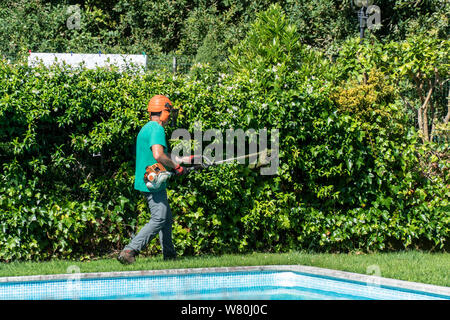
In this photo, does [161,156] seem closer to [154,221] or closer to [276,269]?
[154,221]

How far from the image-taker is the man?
6273mm

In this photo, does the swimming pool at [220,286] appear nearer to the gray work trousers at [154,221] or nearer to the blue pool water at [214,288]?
the blue pool water at [214,288]

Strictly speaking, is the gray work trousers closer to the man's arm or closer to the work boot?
the work boot

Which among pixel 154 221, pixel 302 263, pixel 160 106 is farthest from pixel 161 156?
pixel 302 263

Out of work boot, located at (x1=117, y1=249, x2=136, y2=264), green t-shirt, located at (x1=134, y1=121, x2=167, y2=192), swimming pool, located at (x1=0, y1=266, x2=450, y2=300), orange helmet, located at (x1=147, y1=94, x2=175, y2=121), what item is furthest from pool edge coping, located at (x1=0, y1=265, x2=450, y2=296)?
orange helmet, located at (x1=147, y1=94, x2=175, y2=121)

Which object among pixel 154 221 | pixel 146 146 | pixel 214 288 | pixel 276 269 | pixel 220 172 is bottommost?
pixel 214 288

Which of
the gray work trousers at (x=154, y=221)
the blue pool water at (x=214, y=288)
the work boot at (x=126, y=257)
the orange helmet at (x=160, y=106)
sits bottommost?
the blue pool water at (x=214, y=288)

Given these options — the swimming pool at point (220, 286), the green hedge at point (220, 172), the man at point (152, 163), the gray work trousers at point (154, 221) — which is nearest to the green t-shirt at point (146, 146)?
the man at point (152, 163)

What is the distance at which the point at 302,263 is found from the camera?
6.63 meters

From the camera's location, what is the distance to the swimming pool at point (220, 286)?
224 inches

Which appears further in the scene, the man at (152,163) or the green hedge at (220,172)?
the green hedge at (220,172)

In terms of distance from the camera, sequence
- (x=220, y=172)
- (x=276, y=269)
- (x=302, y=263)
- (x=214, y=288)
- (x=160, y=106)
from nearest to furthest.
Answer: (x=214, y=288)
(x=276, y=269)
(x=160, y=106)
(x=302, y=263)
(x=220, y=172)

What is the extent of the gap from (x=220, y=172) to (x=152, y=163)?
1.06 m

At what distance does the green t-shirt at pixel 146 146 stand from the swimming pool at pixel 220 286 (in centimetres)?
105
